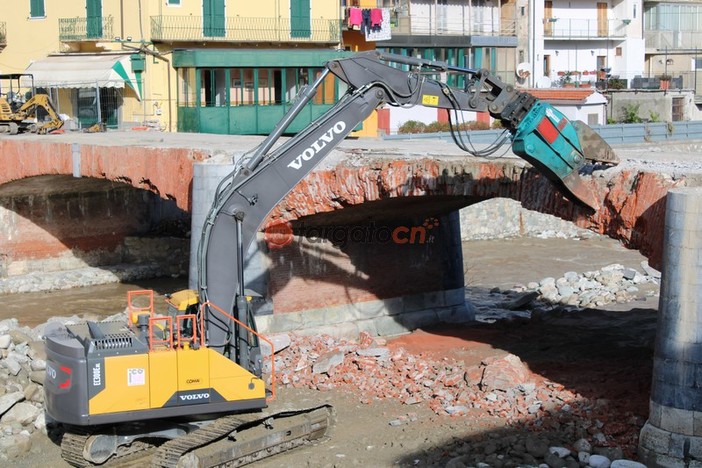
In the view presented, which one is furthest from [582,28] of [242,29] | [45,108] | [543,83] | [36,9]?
[45,108]

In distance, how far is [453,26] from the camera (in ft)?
168

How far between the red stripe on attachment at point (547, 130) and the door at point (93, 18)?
86.2 feet

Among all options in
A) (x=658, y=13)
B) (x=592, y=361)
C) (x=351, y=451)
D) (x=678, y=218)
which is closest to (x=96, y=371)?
(x=351, y=451)

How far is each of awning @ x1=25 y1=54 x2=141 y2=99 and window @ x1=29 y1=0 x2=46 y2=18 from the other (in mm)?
1900

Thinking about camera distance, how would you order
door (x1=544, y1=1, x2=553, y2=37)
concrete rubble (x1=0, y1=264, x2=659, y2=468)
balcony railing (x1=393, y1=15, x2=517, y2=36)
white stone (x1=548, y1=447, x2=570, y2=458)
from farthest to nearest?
1. door (x1=544, y1=1, x2=553, y2=37)
2. balcony railing (x1=393, y1=15, x2=517, y2=36)
3. concrete rubble (x1=0, y1=264, x2=659, y2=468)
4. white stone (x1=548, y1=447, x2=570, y2=458)

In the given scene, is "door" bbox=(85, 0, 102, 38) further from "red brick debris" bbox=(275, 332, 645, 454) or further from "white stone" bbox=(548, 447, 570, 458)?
"white stone" bbox=(548, 447, 570, 458)

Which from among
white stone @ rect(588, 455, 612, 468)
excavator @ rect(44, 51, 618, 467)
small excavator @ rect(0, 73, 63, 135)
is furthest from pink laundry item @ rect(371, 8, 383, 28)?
white stone @ rect(588, 455, 612, 468)

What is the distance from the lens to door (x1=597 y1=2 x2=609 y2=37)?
5781 centimetres

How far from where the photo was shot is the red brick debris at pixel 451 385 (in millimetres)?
17312

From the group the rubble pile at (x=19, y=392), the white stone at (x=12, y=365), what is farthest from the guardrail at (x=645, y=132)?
the white stone at (x=12, y=365)

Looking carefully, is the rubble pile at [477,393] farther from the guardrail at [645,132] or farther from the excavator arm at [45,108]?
the guardrail at [645,132]

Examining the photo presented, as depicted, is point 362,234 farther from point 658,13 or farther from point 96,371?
point 658,13

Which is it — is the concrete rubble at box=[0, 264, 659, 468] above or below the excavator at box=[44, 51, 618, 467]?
below

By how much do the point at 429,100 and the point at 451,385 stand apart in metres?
5.04
